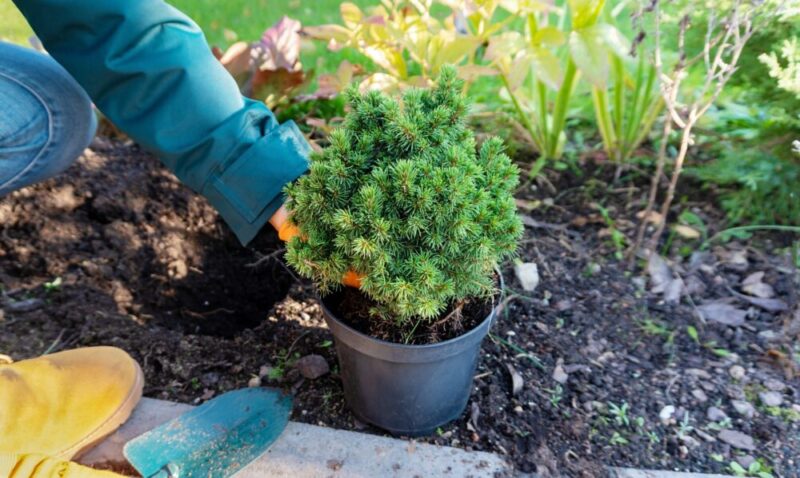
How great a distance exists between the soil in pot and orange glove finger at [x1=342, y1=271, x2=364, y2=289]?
0.19ft

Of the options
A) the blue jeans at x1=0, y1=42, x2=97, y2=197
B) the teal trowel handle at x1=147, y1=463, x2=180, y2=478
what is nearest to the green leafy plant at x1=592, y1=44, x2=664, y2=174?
the blue jeans at x1=0, y1=42, x2=97, y2=197

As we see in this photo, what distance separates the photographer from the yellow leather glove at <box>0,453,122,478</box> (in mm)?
1404

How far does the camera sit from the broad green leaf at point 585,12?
208 centimetres

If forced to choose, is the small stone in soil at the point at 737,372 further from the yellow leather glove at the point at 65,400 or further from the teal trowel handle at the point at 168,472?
the yellow leather glove at the point at 65,400

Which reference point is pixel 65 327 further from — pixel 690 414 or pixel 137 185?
pixel 690 414

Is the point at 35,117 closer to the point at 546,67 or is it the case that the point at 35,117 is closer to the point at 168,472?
the point at 168,472

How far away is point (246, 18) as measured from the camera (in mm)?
4180

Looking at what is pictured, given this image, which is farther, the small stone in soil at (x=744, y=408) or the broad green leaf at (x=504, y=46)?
the broad green leaf at (x=504, y=46)

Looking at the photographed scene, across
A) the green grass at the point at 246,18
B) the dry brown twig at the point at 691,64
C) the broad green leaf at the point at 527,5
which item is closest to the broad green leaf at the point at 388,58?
the broad green leaf at the point at 527,5

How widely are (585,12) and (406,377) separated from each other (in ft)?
4.50

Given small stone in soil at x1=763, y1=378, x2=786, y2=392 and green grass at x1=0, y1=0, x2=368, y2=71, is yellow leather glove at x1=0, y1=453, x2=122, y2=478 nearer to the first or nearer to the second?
small stone in soil at x1=763, y1=378, x2=786, y2=392

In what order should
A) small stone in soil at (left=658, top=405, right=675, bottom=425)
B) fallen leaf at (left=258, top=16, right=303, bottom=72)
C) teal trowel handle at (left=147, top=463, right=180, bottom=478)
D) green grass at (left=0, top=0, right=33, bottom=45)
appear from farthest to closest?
green grass at (left=0, top=0, right=33, bottom=45), fallen leaf at (left=258, top=16, right=303, bottom=72), small stone in soil at (left=658, top=405, right=675, bottom=425), teal trowel handle at (left=147, top=463, right=180, bottom=478)

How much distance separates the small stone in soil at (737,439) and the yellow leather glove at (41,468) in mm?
1563

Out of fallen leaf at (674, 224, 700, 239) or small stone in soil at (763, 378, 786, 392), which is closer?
small stone in soil at (763, 378, 786, 392)
